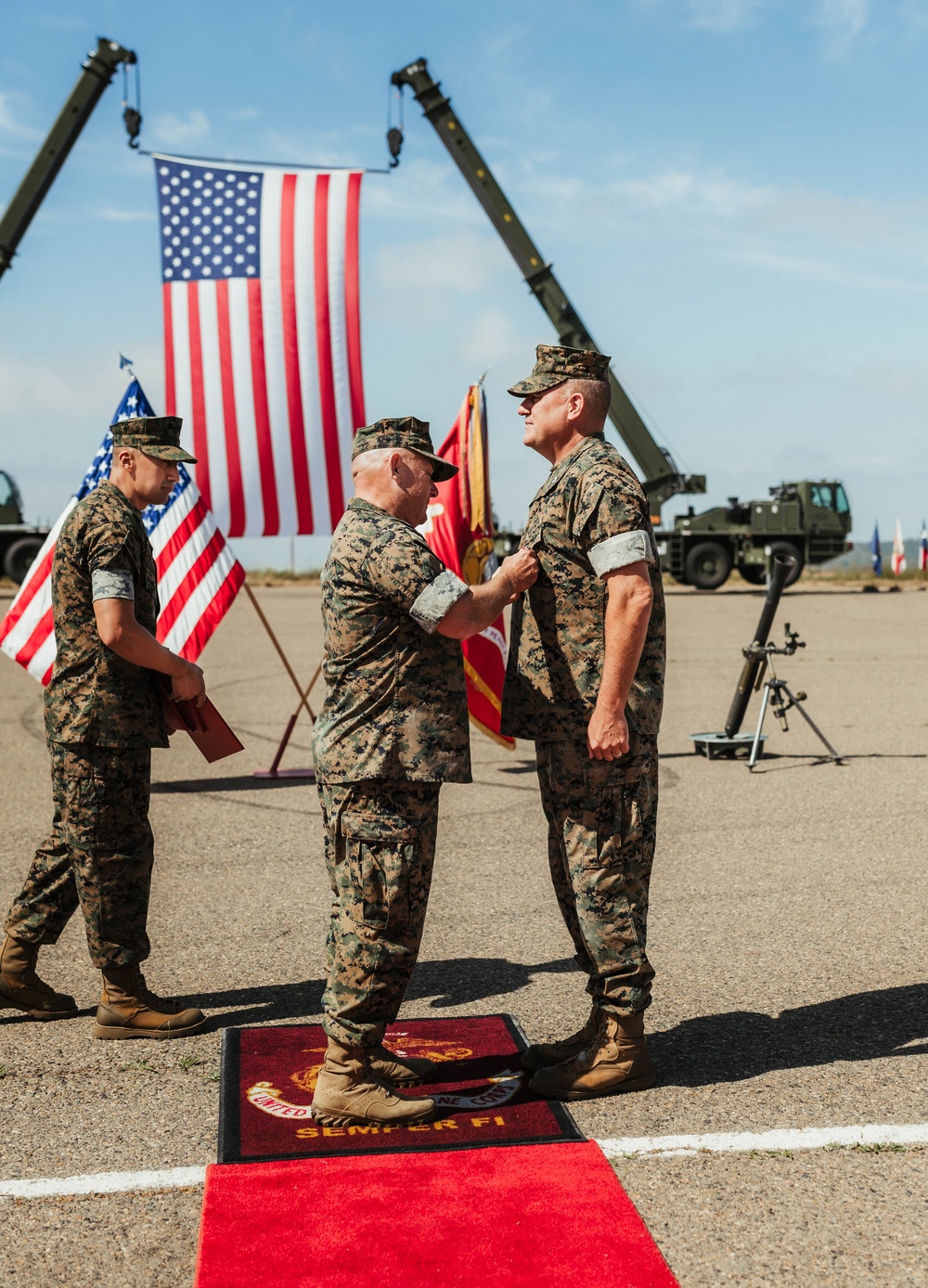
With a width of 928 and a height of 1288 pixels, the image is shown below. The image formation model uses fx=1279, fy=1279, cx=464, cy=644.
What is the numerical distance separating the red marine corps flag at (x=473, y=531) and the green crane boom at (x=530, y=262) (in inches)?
678

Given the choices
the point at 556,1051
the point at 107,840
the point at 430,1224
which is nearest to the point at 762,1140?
the point at 556,1051

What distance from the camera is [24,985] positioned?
14.0 feet

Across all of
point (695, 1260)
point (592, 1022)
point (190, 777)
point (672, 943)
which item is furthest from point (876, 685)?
point (695, 1260)

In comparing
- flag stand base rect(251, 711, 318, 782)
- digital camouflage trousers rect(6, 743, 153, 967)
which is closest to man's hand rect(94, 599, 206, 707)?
digital camouflage trousers rect(6, 743, 153, 967)

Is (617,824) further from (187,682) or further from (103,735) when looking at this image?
(103,735)

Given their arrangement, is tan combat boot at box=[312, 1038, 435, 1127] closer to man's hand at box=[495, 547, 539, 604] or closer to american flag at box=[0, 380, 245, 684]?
man's hand at box=[495, 547, 539, 604]

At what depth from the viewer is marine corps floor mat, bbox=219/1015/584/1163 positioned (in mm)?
3328

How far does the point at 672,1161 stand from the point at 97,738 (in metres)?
2.13

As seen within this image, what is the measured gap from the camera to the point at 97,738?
4035 millimetres

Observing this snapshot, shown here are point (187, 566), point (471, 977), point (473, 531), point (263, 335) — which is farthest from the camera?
point (263, 335)

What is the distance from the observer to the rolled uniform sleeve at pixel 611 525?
11.5 ft

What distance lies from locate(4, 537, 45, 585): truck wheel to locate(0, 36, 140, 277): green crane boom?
7773 millimetres

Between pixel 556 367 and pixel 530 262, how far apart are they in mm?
24898

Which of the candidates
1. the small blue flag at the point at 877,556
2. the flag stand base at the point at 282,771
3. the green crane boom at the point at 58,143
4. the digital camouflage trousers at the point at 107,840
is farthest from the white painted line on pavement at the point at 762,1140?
the small blue flag at the point at 877,556
